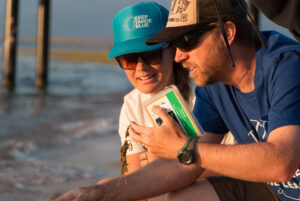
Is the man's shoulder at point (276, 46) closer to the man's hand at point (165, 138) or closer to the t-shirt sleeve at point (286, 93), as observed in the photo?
the t-shirt sleeve at point (286, 93)

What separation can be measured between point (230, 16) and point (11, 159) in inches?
170

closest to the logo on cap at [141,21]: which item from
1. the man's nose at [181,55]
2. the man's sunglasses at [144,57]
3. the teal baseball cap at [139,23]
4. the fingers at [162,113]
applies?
the teal baseball cap at [139,23]

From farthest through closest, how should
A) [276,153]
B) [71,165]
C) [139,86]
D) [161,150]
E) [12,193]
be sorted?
1. [71,165]
2. [12,193]
3. [139,86]
4. [161,150]
5. [276,153]

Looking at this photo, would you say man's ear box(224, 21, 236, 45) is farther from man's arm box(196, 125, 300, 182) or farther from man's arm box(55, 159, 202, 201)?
man's arm box(55, 159, 202, 201)

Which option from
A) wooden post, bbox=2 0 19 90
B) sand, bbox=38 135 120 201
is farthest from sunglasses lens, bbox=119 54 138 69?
wooden post, bbox=2 0 19 90

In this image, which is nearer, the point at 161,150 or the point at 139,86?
the point at 161,150

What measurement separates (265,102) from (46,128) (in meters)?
6.35

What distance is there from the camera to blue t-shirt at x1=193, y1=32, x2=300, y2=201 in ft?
7.11

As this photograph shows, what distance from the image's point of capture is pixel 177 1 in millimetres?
2590

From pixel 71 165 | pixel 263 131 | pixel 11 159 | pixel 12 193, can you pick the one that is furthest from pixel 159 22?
pixel 11 159

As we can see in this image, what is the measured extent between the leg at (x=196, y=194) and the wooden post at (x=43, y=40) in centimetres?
1104

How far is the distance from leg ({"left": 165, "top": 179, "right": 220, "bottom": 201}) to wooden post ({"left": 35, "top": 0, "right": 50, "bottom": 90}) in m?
11.0

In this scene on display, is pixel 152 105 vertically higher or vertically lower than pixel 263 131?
higher

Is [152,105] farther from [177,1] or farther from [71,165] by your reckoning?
[71,165]
